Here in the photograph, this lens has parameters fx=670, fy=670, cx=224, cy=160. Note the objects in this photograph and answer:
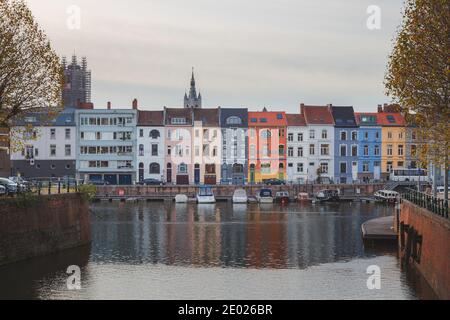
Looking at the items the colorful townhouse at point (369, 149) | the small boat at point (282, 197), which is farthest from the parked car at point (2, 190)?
the colorful townhouse at point (369, 149)

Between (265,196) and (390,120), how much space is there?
109 ft

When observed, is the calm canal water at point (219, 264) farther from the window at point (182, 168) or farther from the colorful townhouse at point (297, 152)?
the colorful townhouse at point (297, 152)

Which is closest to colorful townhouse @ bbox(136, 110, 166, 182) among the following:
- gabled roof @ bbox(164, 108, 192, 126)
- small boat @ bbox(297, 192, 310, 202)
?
gabled roof @ bbox(164, 108, 192, 126)

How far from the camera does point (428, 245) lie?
36.5 meters

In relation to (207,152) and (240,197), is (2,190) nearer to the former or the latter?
(240,197)

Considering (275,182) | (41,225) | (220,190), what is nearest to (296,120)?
(275,182)

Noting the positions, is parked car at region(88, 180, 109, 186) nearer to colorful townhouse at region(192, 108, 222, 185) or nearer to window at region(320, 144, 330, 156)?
colorful townhouse at region(192, 108, 222, 185)

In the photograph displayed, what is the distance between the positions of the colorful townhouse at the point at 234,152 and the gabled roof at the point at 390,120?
2541 cm

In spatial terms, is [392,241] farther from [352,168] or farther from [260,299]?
[352,168]

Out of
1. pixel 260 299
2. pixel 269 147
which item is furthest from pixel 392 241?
pixel 269 147

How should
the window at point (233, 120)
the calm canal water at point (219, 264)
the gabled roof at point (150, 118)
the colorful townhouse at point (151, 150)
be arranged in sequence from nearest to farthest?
1. the calm canal water at point (219, 264)
2. the colorful townhouse at point (151, 150)
3. the gabled roof at point (150, 118)
4. the window at point (233, 120)

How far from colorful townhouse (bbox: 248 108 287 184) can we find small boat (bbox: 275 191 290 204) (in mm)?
14523

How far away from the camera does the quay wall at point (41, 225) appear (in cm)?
4144

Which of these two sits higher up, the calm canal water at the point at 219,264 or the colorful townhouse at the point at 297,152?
the colorful townhouse at the point at 297,152
